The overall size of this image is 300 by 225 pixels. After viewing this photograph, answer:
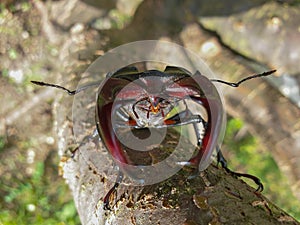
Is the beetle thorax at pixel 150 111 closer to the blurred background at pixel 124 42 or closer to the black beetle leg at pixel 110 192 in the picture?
the black beetle leg at pixel 110 192

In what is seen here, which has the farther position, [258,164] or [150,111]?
[258,164]

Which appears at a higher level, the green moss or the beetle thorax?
the beetle thorax

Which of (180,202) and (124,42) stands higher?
(180,202)

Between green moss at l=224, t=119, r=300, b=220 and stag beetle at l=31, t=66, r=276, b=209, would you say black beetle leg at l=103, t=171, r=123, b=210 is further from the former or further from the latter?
green moss at l=224, t=119, r=300, b=220

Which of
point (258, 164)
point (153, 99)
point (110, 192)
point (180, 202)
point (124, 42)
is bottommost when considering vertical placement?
point (258, 164)

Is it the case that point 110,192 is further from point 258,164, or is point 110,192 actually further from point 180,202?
point 258,164

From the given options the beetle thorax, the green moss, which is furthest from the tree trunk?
the green moss

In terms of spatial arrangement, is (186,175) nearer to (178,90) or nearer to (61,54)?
(178,90)

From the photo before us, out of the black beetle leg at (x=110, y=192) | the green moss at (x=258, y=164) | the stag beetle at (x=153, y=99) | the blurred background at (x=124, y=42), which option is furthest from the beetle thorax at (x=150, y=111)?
the green moss at (x=258, y=164)

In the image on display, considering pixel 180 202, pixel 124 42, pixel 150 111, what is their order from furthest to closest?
pixel 124 42, pixel 150 111, pixel 180 202

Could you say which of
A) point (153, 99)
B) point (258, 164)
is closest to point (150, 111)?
point (153, 99)
